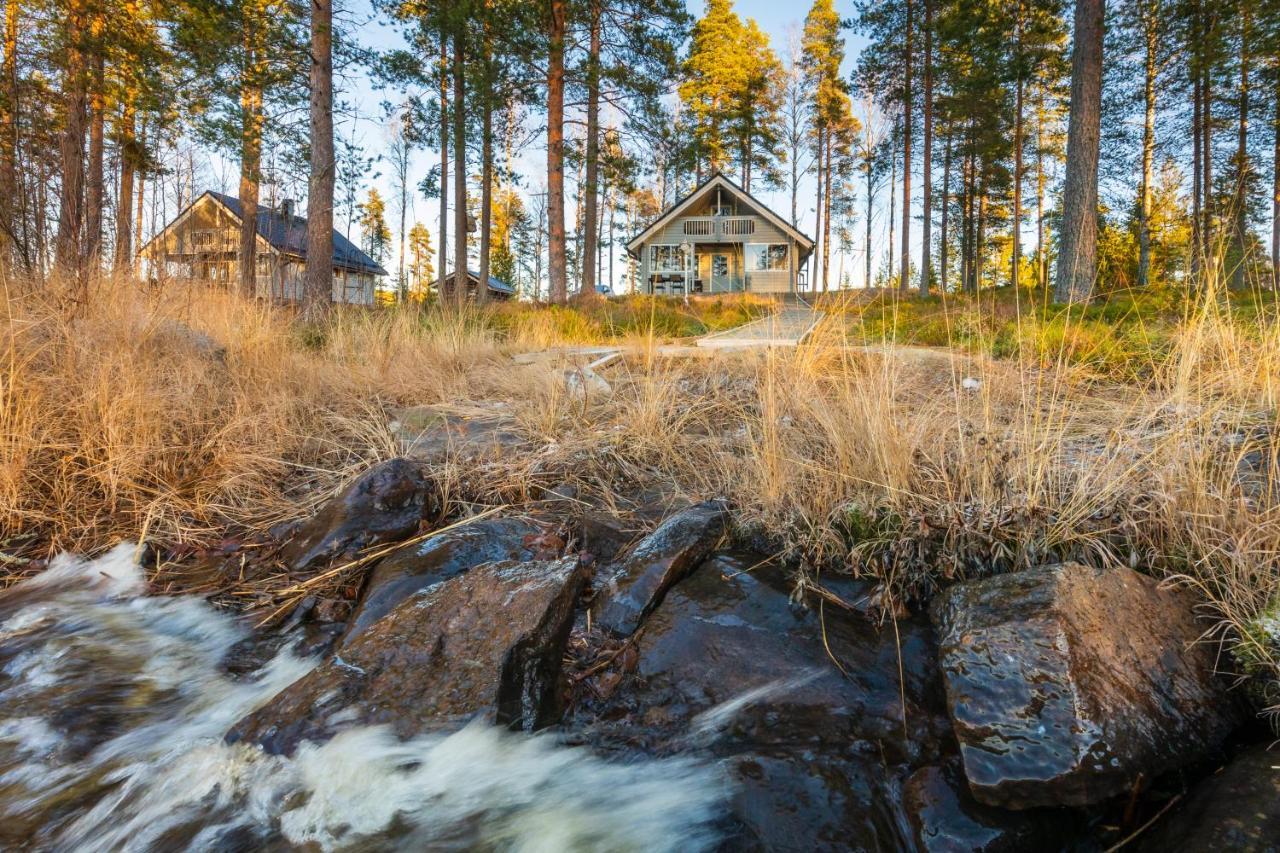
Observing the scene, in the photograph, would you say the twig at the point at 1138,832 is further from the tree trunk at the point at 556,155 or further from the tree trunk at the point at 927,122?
the tree trunk at the point at 927,122

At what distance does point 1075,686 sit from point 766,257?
93.3 feet

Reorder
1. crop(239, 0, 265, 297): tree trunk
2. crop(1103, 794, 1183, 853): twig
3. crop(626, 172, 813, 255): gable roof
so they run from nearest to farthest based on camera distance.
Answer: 1. crop(1103, 794, 1183, 853): twig
2. crop(239, 0, 265, 297): tree trunk
3. crop(626, 172, 813, 255): gable roof

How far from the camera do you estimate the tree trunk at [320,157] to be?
8.62 m

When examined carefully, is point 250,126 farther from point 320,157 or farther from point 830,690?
point 830,690

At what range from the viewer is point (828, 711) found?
1640 millimetres

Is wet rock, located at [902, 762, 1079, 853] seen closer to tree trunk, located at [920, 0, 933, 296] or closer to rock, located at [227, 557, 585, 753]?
rock, located at [227, 557, 585, 753]

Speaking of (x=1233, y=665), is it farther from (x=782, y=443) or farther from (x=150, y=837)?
(x=150, y=837)

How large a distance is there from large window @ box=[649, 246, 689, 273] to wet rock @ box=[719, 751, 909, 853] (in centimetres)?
2771

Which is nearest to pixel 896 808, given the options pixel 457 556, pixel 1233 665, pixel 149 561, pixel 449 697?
pixel 1233 665

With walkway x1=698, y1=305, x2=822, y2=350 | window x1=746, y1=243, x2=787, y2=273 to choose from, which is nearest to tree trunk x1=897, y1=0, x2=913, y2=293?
window x1=746, y1=243, x2=787, y2=273

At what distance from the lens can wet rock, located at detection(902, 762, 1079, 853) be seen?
49.2 inches

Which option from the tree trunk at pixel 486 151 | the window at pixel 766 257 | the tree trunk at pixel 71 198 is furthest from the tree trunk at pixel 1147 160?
the tree trunk at pixel 71 198

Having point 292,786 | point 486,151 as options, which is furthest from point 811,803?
point 486,151

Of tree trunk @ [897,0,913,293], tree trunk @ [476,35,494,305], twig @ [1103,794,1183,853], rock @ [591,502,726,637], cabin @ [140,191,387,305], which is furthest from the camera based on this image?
tree trunk @ [897,0,913,293]
